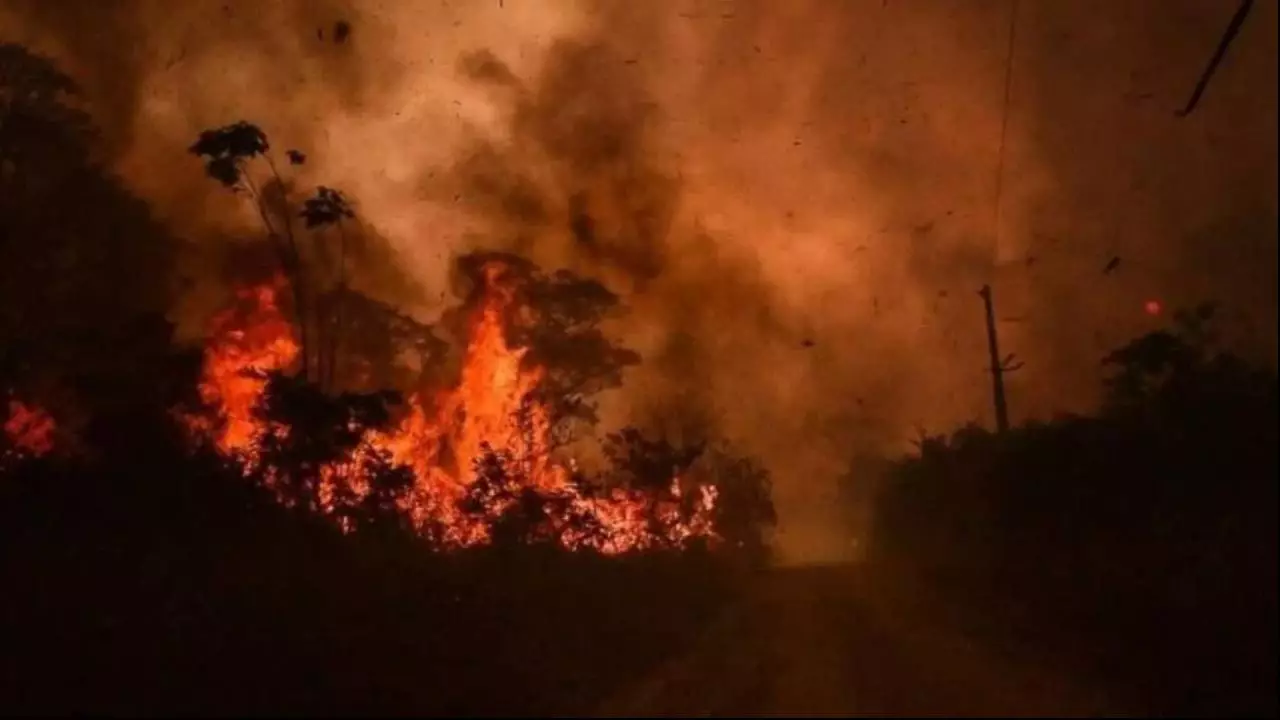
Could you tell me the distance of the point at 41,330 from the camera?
25703 mm

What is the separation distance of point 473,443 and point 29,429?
9.64 m

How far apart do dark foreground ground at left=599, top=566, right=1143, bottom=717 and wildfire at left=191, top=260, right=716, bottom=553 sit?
21.3ft

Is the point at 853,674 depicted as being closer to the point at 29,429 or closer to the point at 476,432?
the point at 29,429

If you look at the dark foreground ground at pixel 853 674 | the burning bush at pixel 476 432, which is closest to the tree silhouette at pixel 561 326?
the burning bush at pixel 476 432

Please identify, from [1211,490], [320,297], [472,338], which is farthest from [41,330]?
[1211,490]

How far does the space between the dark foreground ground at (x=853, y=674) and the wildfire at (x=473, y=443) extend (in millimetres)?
6488

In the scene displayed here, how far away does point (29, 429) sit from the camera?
23.4m

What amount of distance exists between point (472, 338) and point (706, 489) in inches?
379

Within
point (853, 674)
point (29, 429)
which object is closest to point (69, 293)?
point (29, 429)

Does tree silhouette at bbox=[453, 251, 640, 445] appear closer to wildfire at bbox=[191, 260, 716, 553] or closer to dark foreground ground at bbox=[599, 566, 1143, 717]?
wildfire at bbox=[191, 260, 716, 553]

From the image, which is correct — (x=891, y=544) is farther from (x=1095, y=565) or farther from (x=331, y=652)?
(x=331, y=652)

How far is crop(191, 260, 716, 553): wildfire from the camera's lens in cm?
2166

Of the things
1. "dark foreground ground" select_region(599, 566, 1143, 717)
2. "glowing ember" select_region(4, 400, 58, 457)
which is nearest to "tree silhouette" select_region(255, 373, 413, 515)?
"glowing ember" select_region(4, 400, 58, 457)

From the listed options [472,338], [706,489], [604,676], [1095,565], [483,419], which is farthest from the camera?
[472,338]
